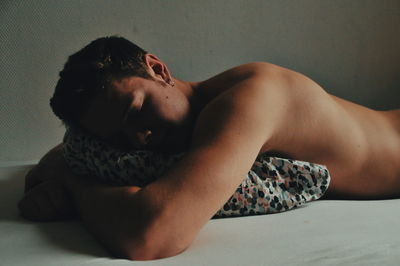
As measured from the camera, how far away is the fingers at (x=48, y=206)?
2.95 ft

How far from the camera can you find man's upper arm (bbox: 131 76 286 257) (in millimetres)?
664

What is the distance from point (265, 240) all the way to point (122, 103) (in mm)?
367

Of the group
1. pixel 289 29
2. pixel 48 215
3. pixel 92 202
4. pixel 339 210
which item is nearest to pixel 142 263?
pixel 92 202

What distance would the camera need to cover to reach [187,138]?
3.01 feet

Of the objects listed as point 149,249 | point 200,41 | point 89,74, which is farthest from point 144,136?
point 200,41

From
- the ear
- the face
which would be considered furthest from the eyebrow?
the ear

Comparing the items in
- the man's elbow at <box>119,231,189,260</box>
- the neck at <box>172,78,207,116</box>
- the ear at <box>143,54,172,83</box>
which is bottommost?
the man's elbow at <box>119,231,189,260</box>

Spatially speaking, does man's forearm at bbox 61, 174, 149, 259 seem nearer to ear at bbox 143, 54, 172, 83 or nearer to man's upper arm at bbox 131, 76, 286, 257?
man's upper arm at bbox 131, 76, 286, 257

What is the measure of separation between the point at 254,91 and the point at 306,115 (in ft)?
0.50

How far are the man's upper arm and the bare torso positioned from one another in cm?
8

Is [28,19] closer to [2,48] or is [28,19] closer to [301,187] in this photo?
[2,48]

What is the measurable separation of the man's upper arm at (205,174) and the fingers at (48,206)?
0.93ft

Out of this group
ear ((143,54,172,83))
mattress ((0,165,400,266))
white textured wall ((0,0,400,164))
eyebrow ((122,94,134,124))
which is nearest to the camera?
mattress ((0,165,400,266))

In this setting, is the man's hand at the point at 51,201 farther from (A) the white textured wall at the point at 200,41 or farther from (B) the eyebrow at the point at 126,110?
(A) the white textured wall at the point at 200,41
